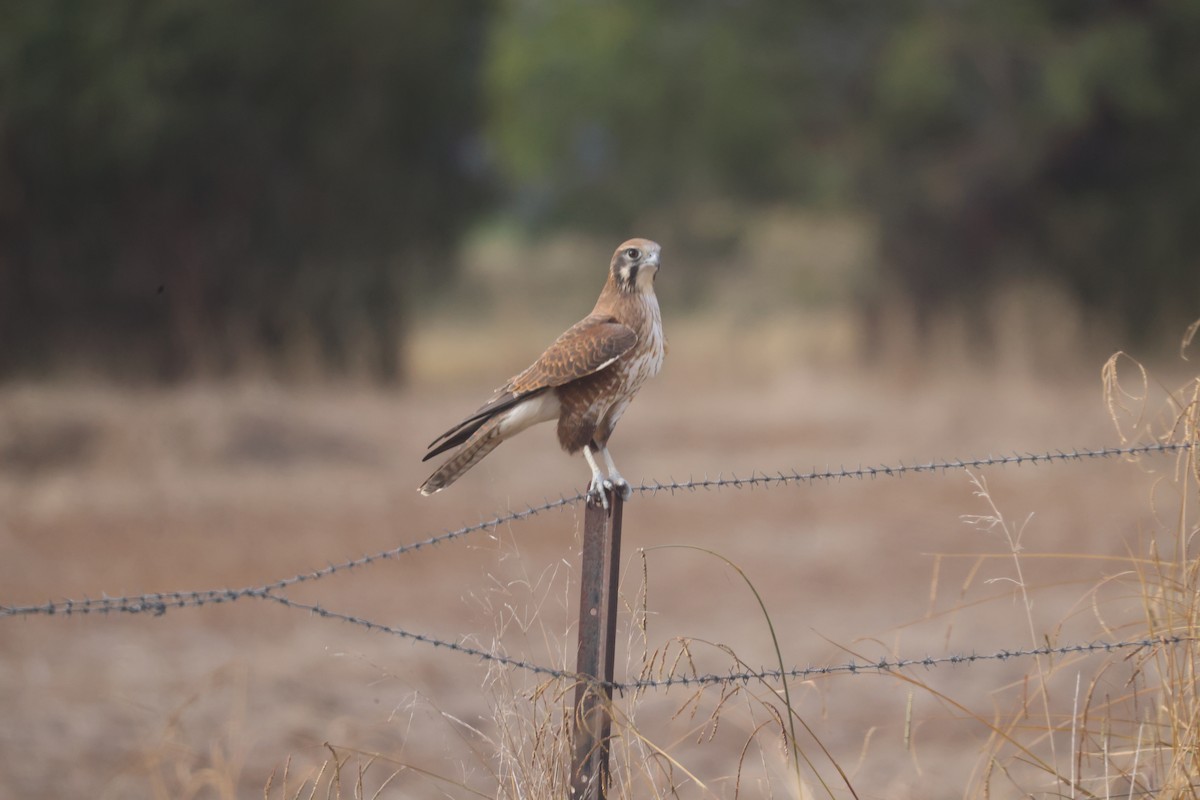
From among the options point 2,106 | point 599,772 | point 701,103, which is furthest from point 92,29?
point 701,103

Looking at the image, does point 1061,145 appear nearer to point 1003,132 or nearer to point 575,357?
point 1003,132

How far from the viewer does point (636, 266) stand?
4.05m

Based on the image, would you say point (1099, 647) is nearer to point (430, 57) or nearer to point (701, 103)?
point (430, 57)

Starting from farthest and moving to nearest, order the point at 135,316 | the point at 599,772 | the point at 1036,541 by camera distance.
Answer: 1. the point at 135,316
2. the point at 1036,541
3. the point at 599,772

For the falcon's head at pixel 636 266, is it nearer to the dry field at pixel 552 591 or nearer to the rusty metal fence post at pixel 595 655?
the dry field at pixel 552 591

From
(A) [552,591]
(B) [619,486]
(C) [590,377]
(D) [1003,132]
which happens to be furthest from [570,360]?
(D) [1003,132]

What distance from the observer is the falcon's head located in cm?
403

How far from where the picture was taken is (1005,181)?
52.9ft

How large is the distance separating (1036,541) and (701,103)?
1707 centimetres

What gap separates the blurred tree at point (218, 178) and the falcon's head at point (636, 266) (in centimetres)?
1001

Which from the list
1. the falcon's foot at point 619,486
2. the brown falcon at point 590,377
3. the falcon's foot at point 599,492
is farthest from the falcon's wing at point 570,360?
the falcon's foot at point 599,492

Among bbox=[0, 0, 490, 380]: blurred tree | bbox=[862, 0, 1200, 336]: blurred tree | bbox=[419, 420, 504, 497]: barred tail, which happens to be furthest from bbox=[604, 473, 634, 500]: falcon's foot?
bbox=[862, 0, 1200, 336]: blurred tree

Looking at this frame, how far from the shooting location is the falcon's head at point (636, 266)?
13.2 feet

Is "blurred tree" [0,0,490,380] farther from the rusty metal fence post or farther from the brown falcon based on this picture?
the rusty metal fence post
